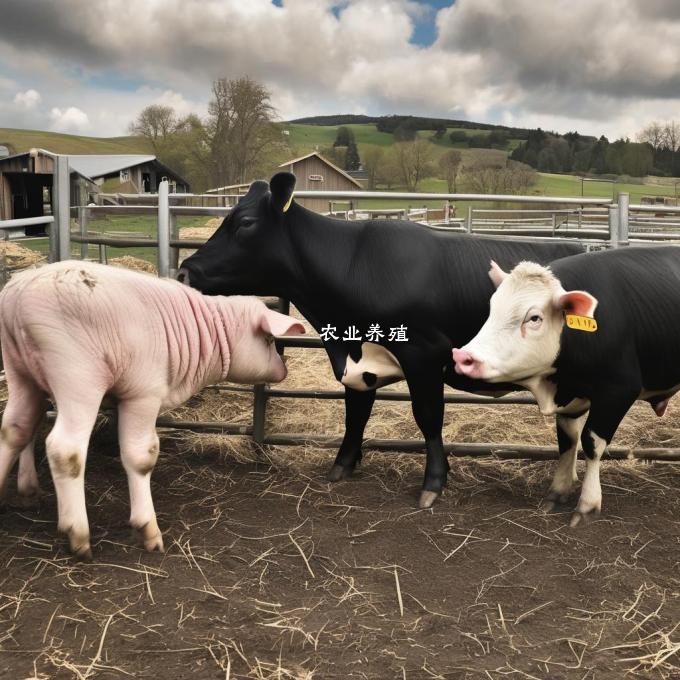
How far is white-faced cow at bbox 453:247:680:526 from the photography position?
10.6 ft

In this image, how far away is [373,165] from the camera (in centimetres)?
4053

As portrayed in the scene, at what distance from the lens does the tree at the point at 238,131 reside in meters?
37.3

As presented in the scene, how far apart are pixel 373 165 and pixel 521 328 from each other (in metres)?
38.6

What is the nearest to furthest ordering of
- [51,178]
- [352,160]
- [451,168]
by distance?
[51,178]
[451,168]
[352,160]

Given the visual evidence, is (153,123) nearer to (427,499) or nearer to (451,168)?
(451,168)

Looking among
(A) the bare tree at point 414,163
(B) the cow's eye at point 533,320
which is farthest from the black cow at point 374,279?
(A) the bare tree at point 414,163

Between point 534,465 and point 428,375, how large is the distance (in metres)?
1.31

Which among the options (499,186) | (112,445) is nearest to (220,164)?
(499,186)

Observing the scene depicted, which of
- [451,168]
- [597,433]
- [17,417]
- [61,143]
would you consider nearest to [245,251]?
[17,417]

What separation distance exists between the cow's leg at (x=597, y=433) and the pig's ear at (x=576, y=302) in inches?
21.0

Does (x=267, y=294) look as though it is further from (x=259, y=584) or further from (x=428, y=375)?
(x=259, y=584)

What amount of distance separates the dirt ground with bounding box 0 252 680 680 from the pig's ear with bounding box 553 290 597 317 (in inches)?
45.3

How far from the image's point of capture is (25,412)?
325 centimetres

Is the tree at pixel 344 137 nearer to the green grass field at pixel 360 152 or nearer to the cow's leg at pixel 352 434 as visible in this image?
the green grass field at pixel 360 152
